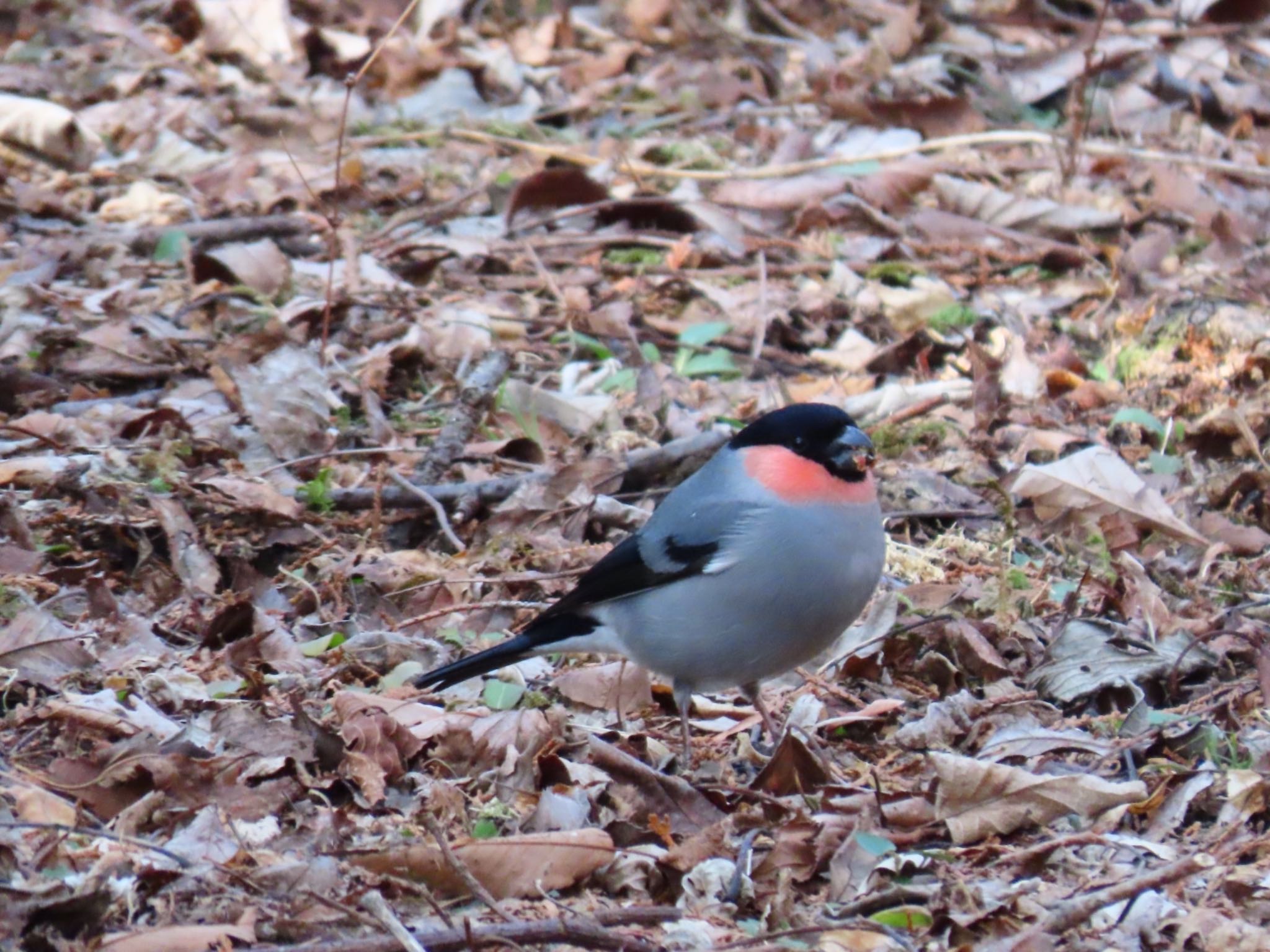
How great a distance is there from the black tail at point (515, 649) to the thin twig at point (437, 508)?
2.28 ft

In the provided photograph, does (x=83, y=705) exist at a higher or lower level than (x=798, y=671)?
higher

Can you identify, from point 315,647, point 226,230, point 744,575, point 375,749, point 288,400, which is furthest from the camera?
point 226,230

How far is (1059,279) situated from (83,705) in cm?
467

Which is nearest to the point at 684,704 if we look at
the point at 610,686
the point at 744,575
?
the point at 610,686

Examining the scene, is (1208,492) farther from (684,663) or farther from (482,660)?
(482,660)

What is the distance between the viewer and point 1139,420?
5770 mm

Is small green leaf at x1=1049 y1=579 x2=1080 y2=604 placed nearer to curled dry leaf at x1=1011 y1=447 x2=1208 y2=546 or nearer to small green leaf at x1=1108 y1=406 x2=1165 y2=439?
curled dry leaf at x1=1011 y1=447 x2=1208 y2=546

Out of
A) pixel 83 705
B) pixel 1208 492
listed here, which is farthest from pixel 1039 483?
pixel 83 705

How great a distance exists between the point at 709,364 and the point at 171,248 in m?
2.33

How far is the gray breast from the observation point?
13.3ft

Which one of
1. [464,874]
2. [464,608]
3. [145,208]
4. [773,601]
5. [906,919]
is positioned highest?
[464,874]

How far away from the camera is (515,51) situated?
9.35 meters

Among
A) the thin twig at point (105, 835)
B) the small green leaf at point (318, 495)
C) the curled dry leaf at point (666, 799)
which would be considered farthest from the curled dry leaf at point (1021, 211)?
the thin twig at point (105, 835)

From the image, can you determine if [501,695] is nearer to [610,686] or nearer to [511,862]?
[610,686]
